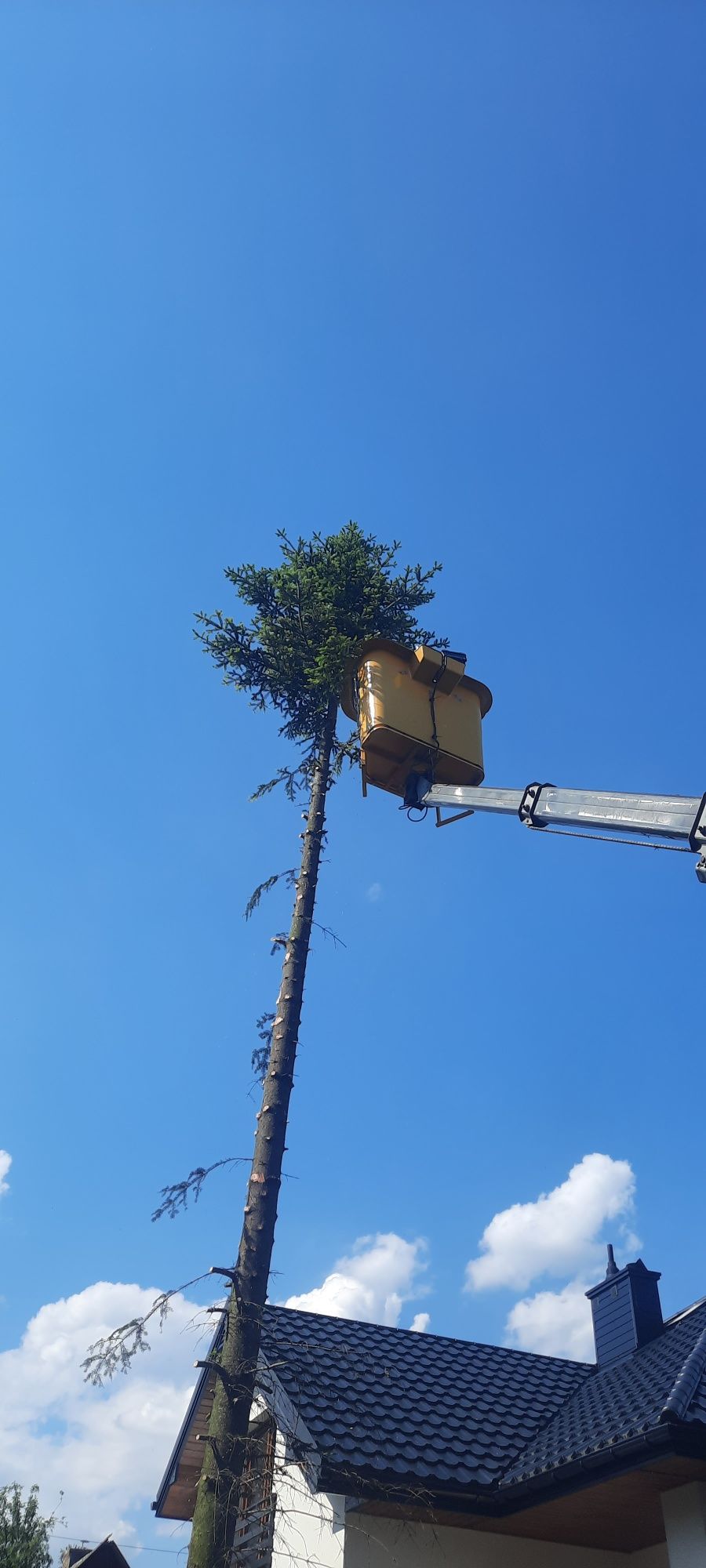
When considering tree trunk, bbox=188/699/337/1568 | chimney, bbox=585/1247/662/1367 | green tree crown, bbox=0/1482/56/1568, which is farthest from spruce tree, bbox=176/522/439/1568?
green tree crown, bbox=0/1482/56/1568

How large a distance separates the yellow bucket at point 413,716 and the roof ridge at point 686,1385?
5427 mm

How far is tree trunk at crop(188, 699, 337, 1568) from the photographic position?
7523 mm

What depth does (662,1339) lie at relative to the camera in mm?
12172

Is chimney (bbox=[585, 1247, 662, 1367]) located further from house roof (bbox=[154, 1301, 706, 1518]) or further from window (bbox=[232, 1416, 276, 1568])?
window (bbox=[232, 1416, 276, 1568])

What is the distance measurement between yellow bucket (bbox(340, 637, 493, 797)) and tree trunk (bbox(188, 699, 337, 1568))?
1375mm

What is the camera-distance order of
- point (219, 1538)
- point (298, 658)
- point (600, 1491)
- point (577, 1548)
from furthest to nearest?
point (298, 658) < point (577, 1548) < point (600, 1491) < point (219, 1538)

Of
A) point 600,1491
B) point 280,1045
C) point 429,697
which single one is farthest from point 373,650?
point 600,1491

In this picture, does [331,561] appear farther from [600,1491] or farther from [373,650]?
[600,1491]

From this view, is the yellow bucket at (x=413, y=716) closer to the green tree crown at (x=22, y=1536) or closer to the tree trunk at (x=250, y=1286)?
the tree trunk at (x=250, y=1286)

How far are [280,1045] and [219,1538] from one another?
132 inches

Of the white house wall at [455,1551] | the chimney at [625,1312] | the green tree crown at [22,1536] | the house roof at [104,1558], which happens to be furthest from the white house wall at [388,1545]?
the green tree crown at [22,1536]

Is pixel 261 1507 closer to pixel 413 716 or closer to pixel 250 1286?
pixel 250 1286

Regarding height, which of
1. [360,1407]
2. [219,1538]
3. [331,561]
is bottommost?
[219,1538]

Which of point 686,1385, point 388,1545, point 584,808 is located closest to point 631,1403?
point 686,1385
